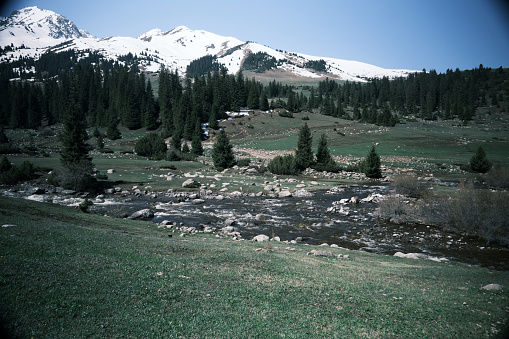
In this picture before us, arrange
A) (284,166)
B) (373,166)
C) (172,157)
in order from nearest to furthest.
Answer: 1. (373,166)
2. (284,166)
3. (172,157)

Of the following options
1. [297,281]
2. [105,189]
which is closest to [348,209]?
[297,281]

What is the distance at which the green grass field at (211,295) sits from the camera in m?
6.18

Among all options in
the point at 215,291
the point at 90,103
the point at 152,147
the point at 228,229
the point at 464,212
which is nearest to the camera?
the point at 215,291

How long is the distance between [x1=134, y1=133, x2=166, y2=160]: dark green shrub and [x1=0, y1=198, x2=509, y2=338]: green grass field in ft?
174

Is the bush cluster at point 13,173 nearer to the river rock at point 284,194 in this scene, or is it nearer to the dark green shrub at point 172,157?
the dark green shrub at point 172,157

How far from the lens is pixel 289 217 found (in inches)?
1069

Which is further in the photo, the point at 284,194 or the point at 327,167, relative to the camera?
the point at 327,167

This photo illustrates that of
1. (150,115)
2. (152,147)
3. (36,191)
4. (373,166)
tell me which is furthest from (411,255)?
(150,115)

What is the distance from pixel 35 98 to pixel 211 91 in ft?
224

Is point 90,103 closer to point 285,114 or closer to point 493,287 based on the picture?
point 285,114

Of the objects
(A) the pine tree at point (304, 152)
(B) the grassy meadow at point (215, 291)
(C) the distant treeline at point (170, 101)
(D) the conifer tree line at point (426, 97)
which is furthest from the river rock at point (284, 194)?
(D) the conifer tree line at point (426, 97)

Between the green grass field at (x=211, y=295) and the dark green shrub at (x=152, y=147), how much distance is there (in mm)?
53095

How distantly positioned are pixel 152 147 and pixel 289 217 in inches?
1929

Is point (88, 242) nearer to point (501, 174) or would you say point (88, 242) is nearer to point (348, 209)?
point (348, 209)
